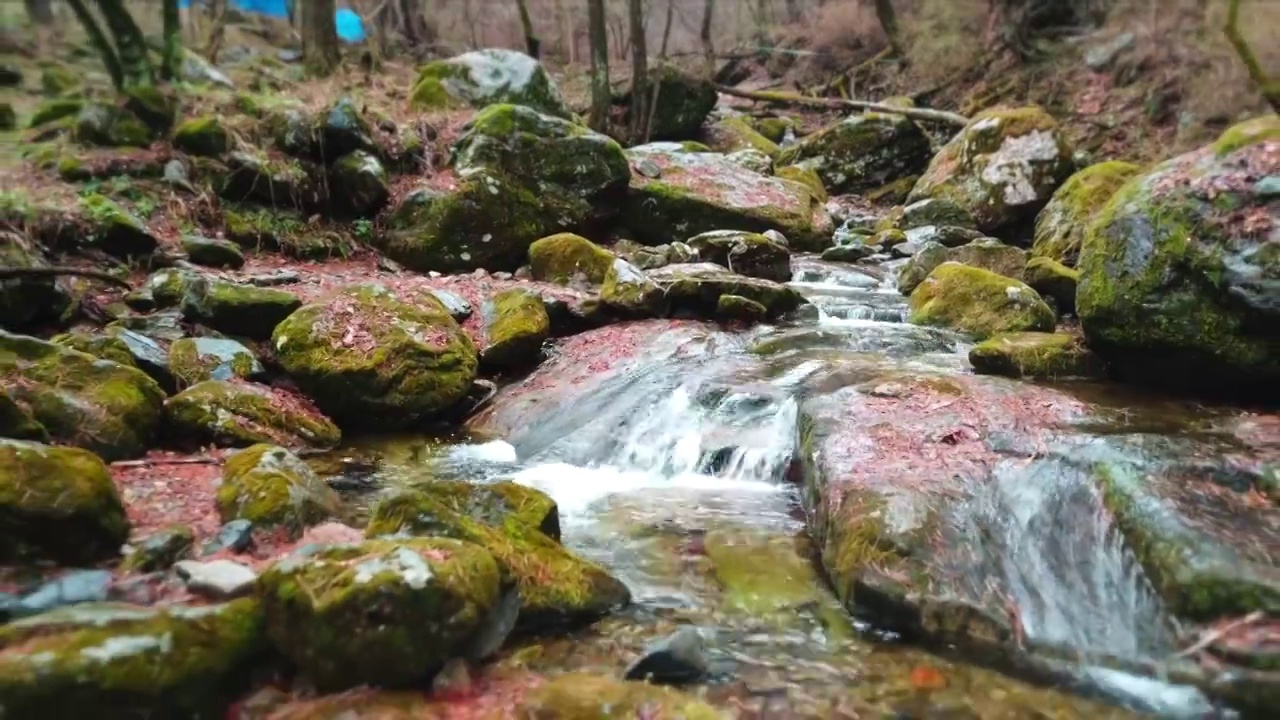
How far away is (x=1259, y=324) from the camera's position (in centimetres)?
593

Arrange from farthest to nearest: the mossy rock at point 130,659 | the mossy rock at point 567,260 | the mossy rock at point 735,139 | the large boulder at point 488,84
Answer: the mossy rock at point 735,139
the large boulder at point 488,84
the mossy rock at point 567,260
the mossy rock at point 130,659

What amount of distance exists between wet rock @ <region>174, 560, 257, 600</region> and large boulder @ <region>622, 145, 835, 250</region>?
9.76 metres

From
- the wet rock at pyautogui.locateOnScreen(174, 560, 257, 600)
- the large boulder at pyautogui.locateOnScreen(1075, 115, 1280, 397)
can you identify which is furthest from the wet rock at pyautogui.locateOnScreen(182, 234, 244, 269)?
the large boulder at pyautogui.locateOnScreen(1075, 115, 1280, 397)

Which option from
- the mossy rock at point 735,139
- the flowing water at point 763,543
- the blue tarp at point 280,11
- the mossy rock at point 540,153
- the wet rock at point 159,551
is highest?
the blue tarp at point 280,11

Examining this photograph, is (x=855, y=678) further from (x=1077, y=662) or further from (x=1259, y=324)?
(x=1259, y=324)

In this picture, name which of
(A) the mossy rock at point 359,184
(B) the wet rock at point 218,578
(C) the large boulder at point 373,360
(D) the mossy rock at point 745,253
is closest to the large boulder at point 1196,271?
(D) the mossy rock at point 745,253

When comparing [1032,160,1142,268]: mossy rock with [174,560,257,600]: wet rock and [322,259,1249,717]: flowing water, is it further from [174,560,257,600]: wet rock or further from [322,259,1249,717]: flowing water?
[174,560,257,600]: wet rock

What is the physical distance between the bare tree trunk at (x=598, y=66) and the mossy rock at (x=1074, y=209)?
28.3 ft

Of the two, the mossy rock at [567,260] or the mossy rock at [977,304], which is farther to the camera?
the mossy rock at [567,260]

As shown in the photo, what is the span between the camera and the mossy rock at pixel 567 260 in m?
10.7

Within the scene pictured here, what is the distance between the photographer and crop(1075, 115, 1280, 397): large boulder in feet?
19.6

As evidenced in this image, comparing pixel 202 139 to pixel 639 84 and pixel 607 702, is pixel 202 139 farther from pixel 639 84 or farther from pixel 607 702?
pixel 607 702

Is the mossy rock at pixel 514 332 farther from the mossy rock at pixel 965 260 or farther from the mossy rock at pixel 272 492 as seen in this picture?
the mossy rock at pixel 965 260

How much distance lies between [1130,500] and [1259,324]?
95.4 inches
